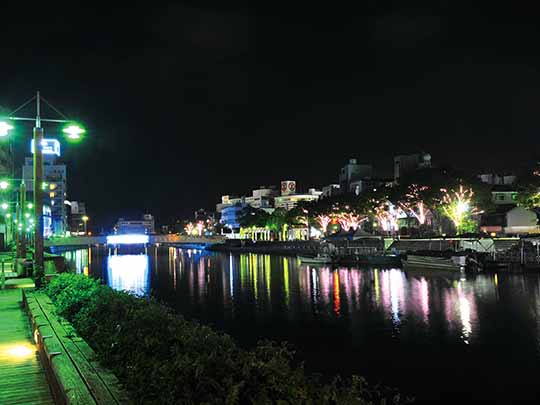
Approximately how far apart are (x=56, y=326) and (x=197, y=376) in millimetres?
6199

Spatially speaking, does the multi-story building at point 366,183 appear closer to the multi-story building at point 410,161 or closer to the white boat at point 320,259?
the multi-story building at point 410,161

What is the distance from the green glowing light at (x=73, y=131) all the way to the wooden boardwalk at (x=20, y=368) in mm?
6019

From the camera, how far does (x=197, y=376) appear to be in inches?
225

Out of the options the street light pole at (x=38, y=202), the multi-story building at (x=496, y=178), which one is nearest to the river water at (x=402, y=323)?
the street light pole at (x=38, y=202)

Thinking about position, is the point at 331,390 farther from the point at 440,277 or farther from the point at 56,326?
the point at 440,277

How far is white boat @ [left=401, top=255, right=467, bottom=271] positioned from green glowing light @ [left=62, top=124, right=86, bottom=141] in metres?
43.3

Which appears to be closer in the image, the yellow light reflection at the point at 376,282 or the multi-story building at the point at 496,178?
the yellow light reflection at the point at 376,282

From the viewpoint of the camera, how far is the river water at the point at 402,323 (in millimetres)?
18688

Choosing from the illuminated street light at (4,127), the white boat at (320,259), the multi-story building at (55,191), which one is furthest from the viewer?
the multi-story building at (55,191)

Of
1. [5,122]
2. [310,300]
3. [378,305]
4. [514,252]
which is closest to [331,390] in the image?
[5,122]

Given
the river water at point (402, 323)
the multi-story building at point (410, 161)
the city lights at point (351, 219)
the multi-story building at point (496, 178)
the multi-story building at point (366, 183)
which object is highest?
the multi-story building at point (410, 161)

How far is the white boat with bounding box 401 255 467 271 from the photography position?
52312mm

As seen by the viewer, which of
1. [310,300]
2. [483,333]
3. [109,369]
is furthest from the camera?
[310,300]

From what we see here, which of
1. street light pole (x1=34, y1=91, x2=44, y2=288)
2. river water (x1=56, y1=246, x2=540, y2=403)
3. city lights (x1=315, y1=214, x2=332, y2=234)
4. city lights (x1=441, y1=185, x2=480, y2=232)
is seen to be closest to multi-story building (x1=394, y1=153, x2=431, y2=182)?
city lights (x1=315, y1=214, x2=332, y2=234)
